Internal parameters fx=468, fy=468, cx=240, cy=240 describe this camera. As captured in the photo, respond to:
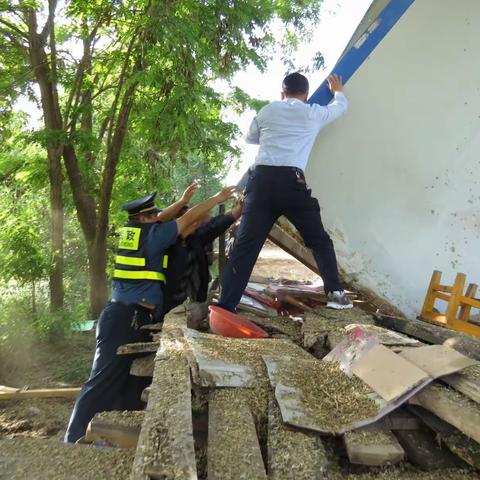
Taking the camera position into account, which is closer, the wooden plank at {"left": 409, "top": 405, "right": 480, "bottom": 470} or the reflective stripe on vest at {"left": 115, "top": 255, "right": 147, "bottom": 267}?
the wooden plank at {"left": 409, "top": 405, "right": 480, "bottom": 470}

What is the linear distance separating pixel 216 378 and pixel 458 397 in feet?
3.21

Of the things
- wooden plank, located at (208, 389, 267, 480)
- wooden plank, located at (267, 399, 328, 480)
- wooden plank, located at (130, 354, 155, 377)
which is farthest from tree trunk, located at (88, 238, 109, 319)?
wooden plank, located at (267, 399, 328, 480)

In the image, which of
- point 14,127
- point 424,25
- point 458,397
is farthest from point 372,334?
point 14,127

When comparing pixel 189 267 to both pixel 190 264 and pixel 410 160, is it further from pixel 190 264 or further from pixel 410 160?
pixel 410 160

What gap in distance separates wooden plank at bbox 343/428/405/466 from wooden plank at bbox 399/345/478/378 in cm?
37

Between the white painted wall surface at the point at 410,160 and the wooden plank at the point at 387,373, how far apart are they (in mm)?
2155

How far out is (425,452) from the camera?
5.93ft

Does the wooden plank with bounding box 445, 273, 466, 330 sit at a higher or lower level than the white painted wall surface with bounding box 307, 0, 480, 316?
lower

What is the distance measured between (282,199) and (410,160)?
152 centimetres

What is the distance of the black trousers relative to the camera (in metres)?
3.86

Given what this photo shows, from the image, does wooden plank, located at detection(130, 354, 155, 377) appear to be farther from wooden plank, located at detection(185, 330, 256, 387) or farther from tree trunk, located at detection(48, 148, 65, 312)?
tree trunk, located at detection(48, 148, 65, 312)

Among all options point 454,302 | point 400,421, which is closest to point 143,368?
point 400,421

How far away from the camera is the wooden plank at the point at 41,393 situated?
5.41 m

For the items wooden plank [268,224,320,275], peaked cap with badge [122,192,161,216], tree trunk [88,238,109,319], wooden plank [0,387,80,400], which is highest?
peaked cap with badge [122,192,161,216]
